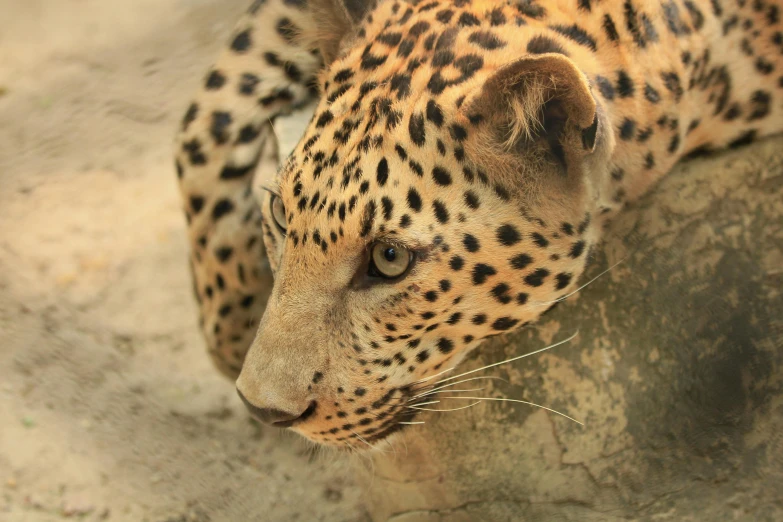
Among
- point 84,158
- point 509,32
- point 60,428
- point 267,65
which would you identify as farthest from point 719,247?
point 84,158

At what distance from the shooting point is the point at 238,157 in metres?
4.30

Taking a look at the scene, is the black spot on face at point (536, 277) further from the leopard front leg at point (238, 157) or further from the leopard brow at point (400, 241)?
the leopard front leg at point (238, 157)

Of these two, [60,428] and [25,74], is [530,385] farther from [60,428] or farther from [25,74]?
[25,74]

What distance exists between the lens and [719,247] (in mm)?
3449

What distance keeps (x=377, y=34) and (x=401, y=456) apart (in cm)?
176

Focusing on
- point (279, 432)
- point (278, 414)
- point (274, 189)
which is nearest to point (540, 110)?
point (274, 189)

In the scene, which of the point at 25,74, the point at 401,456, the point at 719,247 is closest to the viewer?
the point at 719,247

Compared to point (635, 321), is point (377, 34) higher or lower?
higher

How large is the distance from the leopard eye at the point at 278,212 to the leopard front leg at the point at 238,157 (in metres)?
0.98

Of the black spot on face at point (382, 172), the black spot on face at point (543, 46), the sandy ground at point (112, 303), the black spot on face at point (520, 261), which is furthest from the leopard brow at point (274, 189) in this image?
the sandy ground at point (112, 303)

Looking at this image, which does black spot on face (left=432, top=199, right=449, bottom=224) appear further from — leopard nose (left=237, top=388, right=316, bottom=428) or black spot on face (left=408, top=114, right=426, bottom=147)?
leopard nose (left=237, top=388, right=316, bottom=428)

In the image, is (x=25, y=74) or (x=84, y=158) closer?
(x=84, y=158)

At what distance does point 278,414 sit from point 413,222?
31.2 inches

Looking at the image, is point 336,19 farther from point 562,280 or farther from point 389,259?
point 562,280
